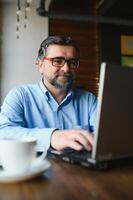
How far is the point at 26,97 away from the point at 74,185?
1005 millimetres

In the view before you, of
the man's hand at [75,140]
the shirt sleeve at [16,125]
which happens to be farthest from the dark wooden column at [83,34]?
the man's hand at [75,140]

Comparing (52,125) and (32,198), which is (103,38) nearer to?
(52,125)

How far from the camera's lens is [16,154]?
0.78 m

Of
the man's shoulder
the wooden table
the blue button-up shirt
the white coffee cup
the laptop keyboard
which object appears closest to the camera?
the wooden table

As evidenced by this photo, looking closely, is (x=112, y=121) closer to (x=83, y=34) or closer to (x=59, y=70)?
(x=59, y=70)

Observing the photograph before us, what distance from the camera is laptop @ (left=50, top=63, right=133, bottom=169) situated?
2.72 ft

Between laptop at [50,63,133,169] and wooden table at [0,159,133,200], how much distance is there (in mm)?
42

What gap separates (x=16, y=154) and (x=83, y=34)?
4.34 meters

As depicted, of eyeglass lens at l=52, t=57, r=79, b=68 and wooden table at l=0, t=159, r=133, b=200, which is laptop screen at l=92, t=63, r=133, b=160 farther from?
eyeglass lens at l=52, t=57, r=79, b=68

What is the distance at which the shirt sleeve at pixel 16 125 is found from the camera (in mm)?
1144

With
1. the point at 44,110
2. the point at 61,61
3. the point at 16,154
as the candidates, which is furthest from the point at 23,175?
the point at 61,61

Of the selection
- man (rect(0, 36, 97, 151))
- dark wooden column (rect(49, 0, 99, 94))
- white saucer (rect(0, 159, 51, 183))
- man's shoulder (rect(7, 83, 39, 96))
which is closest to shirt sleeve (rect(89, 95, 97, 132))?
man (rect(0, 36, 97, 151))

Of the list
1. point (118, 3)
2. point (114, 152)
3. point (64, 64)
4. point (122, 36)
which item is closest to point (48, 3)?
point (118, 3)

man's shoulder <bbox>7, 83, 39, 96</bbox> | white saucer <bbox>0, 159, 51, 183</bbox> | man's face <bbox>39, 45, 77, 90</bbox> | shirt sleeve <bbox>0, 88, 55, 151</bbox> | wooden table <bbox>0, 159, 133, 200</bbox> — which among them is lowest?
wooden table <bbox>0, 159, 133, 200</bbox>
